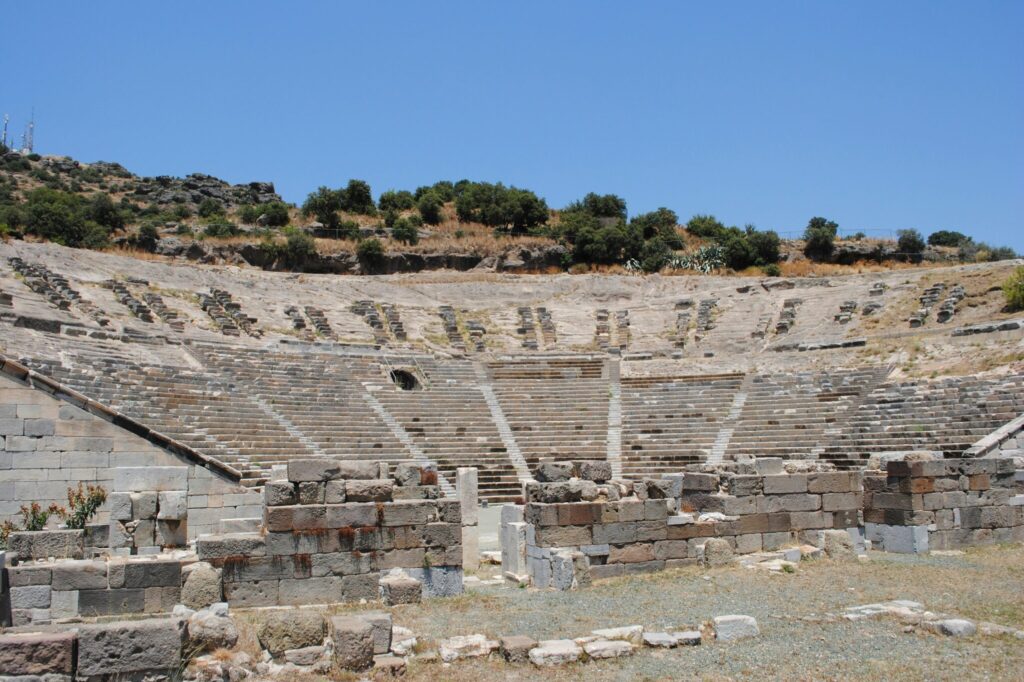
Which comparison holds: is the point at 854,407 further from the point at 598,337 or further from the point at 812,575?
the point at 812,575

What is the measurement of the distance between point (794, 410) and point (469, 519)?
17.5 m

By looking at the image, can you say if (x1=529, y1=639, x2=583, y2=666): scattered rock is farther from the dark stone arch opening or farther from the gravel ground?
the dark stone arch opening

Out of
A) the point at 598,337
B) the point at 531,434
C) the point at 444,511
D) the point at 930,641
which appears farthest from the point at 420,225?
the point at 930,641

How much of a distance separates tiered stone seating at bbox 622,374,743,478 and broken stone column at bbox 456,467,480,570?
425 inches

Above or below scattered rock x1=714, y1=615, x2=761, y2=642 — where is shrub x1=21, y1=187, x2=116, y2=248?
above

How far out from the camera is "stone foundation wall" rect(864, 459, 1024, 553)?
564 inches

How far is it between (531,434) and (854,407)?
10474 millimetres

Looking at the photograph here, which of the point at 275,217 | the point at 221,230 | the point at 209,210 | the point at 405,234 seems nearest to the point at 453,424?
the point at 405,234

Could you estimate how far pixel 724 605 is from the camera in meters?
9.73

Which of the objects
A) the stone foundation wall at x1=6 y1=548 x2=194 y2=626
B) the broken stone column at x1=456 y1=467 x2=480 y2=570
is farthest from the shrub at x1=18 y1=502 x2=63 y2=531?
the broken stone column at x1=456 y1=467 x2=480 y2=570

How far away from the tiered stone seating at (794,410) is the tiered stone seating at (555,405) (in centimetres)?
468

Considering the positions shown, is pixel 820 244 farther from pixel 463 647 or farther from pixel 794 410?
pixel 463 647

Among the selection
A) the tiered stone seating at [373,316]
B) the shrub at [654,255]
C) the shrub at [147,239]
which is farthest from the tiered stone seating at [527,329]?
the shrub at [147,239]

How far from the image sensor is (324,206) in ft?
221
